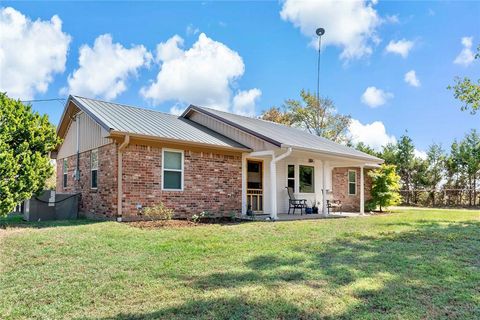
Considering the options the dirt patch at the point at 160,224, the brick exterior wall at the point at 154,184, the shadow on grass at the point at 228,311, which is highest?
the brick exterior wall at the point at 154,184

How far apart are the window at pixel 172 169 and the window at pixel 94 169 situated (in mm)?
2422

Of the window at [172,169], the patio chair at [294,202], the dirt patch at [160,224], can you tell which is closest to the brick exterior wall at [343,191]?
the patio chair at [294,202]

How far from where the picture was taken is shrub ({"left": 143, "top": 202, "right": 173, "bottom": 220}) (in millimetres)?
9914

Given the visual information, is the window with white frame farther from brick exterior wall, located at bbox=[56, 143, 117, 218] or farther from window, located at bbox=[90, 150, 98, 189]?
window, located at bbox=[90, 150, 98, 189]

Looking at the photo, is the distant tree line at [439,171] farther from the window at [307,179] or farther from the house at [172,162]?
the window at [307,179]

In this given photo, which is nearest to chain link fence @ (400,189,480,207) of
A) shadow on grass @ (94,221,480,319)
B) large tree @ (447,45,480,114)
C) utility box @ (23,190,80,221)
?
large tree @ (447,45,480,114)

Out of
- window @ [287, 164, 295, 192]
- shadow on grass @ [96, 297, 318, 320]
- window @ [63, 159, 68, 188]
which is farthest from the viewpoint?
window @ [287, 164, 295, 192]

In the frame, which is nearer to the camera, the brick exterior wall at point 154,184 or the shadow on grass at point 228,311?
the shadow on grass at point 228,311

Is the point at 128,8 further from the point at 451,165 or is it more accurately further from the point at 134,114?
the point at 451,165

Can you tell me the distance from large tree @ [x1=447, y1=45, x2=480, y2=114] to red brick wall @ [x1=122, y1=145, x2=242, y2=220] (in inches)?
359

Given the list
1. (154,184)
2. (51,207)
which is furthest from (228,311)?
(51,207)

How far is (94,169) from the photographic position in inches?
458

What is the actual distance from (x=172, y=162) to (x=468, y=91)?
11687 millimetres

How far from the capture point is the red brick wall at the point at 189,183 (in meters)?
10.2
